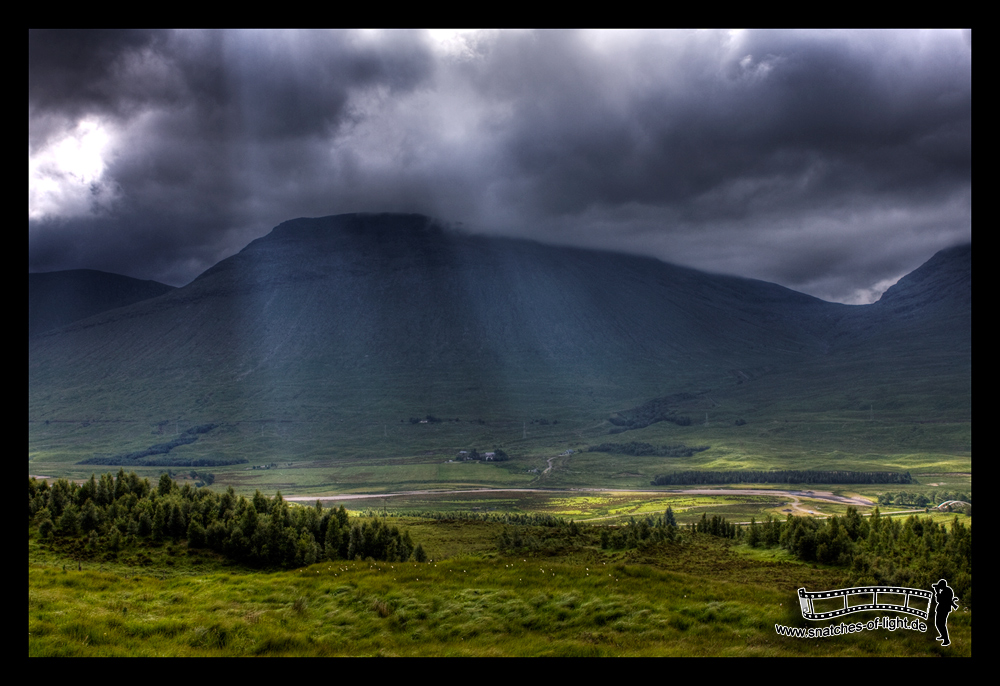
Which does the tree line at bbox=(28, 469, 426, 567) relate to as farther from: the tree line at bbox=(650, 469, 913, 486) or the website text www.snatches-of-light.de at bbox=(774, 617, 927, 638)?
the tree line at bbox=(650, 469, 913, 486)

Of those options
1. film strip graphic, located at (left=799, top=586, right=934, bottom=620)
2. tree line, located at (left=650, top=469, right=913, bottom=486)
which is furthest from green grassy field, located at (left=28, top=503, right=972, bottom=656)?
tree line, located at (left=650, top=469, right=913, bottom=486)

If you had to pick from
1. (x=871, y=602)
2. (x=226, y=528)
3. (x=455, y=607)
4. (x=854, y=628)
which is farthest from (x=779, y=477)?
(x=455, y=607)

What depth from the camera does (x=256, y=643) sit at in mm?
10602

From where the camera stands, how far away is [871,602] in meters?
10.7

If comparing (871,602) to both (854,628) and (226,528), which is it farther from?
(226,528)

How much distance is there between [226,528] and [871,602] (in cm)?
1650

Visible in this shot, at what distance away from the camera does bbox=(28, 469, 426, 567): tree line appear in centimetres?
1702

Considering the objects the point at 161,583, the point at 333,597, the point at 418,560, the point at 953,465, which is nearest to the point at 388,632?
the point at 333,597

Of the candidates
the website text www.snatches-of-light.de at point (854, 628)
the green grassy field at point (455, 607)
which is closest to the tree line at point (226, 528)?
the green grassy field at point (455, 607)

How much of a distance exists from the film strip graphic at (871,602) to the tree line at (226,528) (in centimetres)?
1044

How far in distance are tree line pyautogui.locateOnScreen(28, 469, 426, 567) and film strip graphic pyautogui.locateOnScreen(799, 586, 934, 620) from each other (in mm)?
10443

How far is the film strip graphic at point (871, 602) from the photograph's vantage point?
10.1 meters

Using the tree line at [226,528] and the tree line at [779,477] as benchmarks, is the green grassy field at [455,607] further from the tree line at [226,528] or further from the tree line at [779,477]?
the tree line at [779,477]
